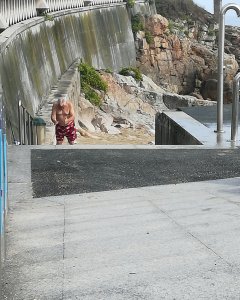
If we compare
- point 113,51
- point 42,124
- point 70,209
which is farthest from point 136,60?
point 70,209

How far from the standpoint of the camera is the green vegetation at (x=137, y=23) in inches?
1374

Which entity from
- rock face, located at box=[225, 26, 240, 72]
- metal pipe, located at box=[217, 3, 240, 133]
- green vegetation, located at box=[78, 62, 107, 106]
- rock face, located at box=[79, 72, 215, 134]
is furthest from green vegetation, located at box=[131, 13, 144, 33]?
metal pipe, located at box=[217, 3, 240, 133]

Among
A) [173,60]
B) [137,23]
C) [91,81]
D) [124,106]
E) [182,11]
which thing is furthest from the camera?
[182,11]

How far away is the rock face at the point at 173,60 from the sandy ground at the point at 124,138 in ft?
53.4

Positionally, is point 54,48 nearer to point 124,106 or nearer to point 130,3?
point 124,106

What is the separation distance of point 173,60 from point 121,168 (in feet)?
96.2

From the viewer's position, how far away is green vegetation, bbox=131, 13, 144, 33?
34900 mm

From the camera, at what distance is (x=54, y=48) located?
1861cm

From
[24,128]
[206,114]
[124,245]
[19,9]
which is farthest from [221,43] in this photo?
[19,9]

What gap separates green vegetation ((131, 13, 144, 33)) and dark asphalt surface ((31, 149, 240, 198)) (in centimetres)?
2761

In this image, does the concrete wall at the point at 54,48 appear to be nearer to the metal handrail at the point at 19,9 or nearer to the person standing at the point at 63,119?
the metal handrail at the point at 19,9

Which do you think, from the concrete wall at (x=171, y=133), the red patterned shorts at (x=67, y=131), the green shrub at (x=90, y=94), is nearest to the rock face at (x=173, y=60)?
the green shrub at (x=90, y=94)

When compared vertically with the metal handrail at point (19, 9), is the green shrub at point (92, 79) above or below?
below

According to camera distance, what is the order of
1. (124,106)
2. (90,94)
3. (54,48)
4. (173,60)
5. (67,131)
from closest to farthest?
1. (67,131)
2. (54,48)
3. (90,94)
4. (124,106)
5. (173,60)
